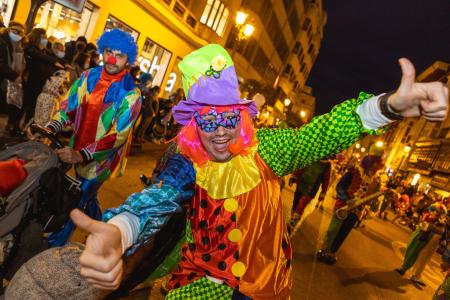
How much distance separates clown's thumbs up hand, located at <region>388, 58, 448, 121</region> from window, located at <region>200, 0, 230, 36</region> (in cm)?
2021

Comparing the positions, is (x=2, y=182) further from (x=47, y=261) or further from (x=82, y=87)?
(x=82, y=87)

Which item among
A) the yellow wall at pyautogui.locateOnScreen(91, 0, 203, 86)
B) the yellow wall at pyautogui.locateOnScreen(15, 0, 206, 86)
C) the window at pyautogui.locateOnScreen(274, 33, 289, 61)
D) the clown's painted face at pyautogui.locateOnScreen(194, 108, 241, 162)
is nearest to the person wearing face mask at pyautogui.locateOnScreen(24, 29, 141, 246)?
the clown's painted face at pyautogui.locateOnScreen(194, 108, 241, 162)

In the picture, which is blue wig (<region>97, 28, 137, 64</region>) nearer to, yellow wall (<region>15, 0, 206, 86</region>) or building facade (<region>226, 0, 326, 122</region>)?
yellow wall (<region>15, 0, 206, 86</region>)

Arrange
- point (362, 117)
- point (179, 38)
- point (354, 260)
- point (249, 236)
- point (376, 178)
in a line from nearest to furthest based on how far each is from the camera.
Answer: point (362, 117) < point (249, 236) < point (376, 178) < point (354, 260) < point (179, 38)

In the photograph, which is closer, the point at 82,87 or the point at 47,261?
the point at 47,261

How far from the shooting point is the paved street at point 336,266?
5527 mm

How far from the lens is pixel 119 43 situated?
3.48 metres

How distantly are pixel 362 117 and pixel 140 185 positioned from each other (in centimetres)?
548

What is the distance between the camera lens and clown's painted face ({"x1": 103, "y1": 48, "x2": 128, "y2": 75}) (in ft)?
11.3

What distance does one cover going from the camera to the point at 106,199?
5.45 metres

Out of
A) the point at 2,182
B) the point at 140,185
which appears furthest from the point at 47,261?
the point at 140,185

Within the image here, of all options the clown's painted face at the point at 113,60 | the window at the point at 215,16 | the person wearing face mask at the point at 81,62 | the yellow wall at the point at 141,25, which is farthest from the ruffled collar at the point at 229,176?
the window at the point at 215,16

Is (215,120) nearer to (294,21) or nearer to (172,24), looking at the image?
(172,24)

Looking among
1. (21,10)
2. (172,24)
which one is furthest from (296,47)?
(21,10)
